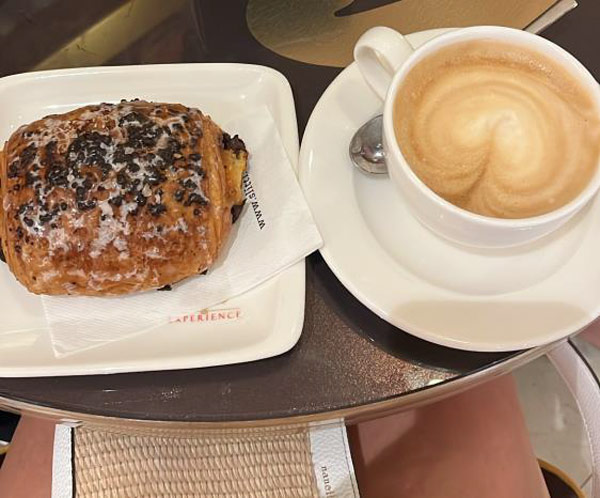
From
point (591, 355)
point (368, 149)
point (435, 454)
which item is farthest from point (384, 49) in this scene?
point (591, 355)

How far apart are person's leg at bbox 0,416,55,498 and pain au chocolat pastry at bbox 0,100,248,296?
0.29m

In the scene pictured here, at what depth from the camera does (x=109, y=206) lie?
687mm

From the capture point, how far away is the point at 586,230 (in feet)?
2.33

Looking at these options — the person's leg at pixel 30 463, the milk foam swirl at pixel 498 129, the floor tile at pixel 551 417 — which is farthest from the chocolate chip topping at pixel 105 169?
the floor tile at pixel 551 417

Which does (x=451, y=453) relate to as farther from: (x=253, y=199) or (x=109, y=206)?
(x=109, y=206)

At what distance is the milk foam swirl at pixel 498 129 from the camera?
65 centimetres

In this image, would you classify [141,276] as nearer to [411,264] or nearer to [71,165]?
[71,165]

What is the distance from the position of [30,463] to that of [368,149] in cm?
58

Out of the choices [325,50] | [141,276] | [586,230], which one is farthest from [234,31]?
[586,230]

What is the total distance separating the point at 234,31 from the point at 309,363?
0.44 metres

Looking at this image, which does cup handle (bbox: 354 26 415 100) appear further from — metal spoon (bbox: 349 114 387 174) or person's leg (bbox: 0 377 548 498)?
person's leg (bbox: 0 377 548 498)

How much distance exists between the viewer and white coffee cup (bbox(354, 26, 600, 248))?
62 cm

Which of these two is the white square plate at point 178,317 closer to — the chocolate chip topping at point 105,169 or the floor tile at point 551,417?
the chocolate chip topping at point 105,169

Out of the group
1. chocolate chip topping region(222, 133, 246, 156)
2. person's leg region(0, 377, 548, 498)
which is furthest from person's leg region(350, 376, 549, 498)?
chocolate chip topping region(222, 133, 246, 156)
